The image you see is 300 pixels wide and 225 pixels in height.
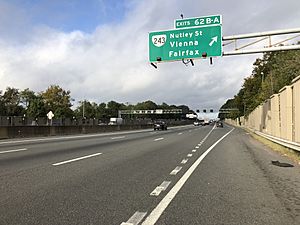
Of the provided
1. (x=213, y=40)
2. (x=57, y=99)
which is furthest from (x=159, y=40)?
(x=57, y=99)

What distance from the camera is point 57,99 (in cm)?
11838

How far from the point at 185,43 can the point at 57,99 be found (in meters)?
100

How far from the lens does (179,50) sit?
24.1m

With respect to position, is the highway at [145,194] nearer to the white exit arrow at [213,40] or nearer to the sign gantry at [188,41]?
the white exit arrow at [213,40]

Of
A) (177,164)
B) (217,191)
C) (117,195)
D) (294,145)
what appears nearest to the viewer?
(117,195)

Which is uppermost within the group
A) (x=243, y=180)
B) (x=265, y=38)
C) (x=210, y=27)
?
(x=210, y=27)

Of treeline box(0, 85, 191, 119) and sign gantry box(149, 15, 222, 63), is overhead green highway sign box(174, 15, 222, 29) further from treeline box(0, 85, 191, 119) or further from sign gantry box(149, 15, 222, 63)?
treeline box(0, 85, 191, 119)

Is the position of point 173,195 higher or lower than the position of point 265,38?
lower

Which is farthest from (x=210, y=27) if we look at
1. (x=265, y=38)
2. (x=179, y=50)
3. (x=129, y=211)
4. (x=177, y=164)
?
(x=129, y=211)

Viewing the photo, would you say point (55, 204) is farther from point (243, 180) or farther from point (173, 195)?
point (243, 180)

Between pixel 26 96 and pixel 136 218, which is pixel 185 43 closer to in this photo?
pixel 136 218

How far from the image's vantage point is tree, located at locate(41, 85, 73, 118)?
116062 millimetres

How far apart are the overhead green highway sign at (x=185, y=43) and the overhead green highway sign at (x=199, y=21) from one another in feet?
0.94

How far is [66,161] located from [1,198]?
5599 millimetres
